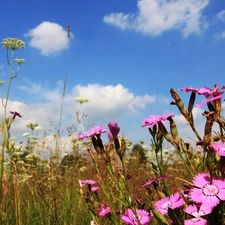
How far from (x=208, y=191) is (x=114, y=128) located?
462mm

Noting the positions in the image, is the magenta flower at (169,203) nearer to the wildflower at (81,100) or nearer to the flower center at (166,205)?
the flower center at (166,205)

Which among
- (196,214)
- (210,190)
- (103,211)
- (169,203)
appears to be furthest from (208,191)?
(103,211)

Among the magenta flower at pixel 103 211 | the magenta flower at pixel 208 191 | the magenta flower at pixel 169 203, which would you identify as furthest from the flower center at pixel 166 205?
the magenta flower at pixel 103 211

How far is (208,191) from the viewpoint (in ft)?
3.51

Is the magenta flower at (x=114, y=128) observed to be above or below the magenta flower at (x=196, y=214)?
above

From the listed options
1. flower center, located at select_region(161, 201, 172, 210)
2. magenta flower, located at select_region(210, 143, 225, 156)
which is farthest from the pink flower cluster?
flower center, located at select_region(161, 201, 172, 210)

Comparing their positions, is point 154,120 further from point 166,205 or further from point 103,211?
point 103,211

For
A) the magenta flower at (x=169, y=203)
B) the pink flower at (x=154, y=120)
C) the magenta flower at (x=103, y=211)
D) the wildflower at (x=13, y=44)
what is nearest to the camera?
the magenta flower at (x=169, y=203)

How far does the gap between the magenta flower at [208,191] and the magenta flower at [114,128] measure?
0.39m

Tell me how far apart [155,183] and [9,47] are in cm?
335

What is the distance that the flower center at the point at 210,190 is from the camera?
106cm

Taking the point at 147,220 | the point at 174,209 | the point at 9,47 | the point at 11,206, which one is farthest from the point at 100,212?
the point at 9,47

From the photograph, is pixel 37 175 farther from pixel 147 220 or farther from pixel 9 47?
pixel 147 220

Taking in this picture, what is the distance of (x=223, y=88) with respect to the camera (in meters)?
1.37
